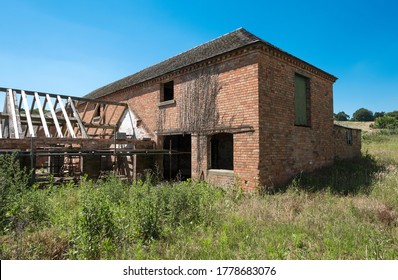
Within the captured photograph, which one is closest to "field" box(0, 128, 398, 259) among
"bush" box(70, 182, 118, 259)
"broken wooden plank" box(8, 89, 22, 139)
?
"bush" box(70, 182, 118, 259)

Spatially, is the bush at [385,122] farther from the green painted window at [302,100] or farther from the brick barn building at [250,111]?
the green painted window at [302,100]

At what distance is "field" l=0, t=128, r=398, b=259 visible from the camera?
3779 millimetres

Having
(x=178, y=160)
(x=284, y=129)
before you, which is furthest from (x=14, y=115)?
(x=284, y=129)

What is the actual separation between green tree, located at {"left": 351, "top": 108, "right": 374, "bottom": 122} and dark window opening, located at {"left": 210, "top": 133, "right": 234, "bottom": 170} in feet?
352

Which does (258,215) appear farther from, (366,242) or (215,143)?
(215,143)

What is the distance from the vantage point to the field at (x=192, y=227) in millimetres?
3779

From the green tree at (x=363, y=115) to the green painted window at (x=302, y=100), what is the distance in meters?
108

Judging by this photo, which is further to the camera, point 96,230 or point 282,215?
point 282,215

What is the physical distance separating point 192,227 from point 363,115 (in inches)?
4671

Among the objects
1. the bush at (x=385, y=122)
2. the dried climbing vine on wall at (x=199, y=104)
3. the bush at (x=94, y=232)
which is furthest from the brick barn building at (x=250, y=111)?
the bush at (x=385, y=122)

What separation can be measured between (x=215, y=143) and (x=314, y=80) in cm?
636

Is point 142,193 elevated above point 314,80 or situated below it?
below
